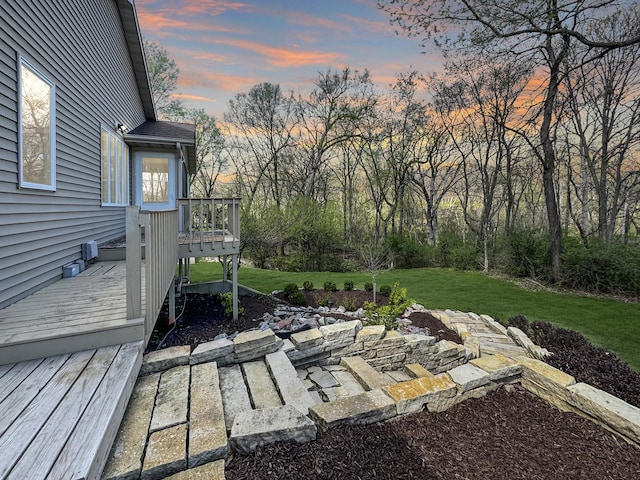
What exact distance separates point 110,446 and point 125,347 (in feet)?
2.85

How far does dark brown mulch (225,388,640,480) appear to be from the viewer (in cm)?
180

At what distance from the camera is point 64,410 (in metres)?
1.73

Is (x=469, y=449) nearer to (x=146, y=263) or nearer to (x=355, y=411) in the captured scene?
(x=355, y=411)

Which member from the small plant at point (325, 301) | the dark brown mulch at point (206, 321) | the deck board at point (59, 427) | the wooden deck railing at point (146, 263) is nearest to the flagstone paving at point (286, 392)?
the deck board at point (59, 427)

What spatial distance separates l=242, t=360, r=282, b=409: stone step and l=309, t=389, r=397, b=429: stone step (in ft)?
1.26

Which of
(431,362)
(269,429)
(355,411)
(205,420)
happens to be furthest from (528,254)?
(205,420)

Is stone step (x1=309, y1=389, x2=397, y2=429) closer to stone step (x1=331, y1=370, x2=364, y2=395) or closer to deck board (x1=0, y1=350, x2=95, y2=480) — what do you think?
stone step (x1=331, y1=370, x2=364, y2=395)

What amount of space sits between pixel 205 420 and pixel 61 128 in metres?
4.55

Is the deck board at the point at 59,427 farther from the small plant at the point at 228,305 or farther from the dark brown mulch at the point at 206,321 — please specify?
the small plant at the point at 228,305

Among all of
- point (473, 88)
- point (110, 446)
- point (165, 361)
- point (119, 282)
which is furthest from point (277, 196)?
point (110, 446)

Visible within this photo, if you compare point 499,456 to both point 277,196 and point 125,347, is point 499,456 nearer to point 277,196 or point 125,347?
point 125,347

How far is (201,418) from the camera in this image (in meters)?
2.03

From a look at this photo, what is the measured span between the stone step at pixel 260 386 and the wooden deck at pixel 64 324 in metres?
0.97

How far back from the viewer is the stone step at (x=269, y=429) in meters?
1.85
